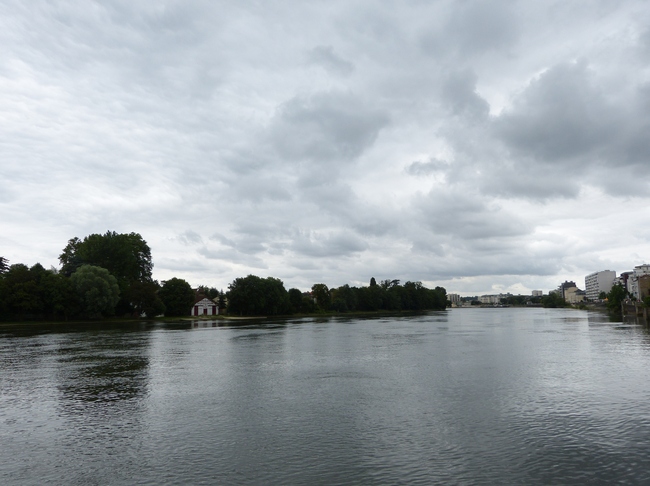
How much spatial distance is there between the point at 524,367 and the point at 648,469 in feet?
66.1

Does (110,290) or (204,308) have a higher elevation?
(110,290)

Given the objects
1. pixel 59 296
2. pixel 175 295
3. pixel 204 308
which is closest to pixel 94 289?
pixel 59 296

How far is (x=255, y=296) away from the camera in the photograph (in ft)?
475

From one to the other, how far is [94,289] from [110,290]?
138 inches

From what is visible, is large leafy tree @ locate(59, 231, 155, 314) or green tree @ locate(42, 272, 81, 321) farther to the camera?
large leafy tree @ locate(59, 231, 155, 314)

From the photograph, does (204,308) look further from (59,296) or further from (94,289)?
(59,296)

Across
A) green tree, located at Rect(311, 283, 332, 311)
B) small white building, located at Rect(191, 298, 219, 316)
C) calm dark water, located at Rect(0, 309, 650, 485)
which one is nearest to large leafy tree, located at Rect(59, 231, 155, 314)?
small white building, located at Rect(191, 298, 219, 316)

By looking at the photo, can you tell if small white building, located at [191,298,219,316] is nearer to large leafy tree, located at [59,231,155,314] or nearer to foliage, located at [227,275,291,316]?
foliage, located at [227,275,291,316]

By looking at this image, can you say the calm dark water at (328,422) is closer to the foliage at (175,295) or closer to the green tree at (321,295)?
the foliage at (175,295)

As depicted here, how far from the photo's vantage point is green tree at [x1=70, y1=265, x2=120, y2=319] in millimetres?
99438

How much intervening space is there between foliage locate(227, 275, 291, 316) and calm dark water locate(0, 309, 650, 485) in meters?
107

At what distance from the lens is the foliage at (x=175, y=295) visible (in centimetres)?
13238

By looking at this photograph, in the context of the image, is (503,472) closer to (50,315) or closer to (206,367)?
(206,367)

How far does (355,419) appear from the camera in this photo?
1950 centimetres
